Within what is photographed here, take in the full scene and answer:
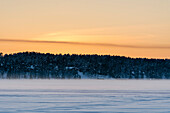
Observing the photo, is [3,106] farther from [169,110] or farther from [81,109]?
[169,110]

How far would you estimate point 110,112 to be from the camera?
27438 millimetres

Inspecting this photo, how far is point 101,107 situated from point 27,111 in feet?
19.2

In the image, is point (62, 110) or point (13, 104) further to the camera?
point (13, 104)

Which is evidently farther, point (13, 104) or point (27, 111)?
point (13, 104)

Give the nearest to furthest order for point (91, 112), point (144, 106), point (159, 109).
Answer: point (91, 112) < point (159, 109) < point (144, 106)

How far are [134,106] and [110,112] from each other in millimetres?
4257

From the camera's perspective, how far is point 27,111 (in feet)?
89.7

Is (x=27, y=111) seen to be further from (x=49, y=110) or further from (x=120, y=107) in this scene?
(x=120, y=107)

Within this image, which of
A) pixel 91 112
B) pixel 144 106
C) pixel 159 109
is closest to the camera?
pixel 91 112

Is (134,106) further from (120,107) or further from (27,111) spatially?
(27,111)

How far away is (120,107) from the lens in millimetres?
30453

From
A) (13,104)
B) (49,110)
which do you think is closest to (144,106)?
(49,110)

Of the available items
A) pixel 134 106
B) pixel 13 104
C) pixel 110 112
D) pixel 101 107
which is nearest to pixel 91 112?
pixel 110 112

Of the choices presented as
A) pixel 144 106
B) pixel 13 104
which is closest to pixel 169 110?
pixel 144 106
